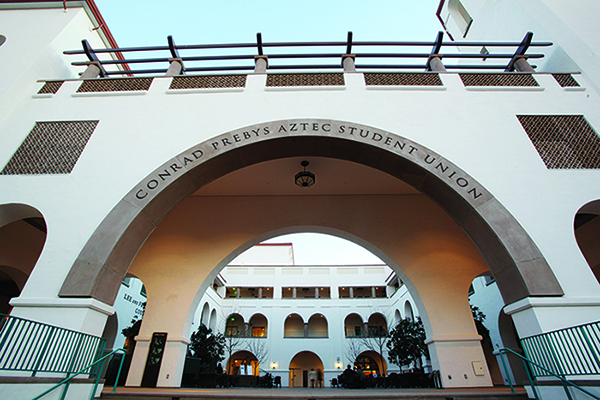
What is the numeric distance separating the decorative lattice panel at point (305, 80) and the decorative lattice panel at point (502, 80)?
2.46 meters

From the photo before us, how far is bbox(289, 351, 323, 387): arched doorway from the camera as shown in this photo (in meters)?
21.9

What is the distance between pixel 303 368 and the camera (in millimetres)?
22297

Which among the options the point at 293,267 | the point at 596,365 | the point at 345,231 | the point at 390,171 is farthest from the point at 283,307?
the point at 596,365

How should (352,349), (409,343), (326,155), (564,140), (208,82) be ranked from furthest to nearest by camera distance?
(352,349) → (409,343) → (208,82) → (326,155) → (564,140)

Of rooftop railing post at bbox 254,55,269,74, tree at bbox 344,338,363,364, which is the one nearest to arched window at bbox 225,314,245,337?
tree at bbox 344,338,363,364

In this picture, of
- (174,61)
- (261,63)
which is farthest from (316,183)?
(174,61)

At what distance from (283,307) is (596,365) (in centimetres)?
1936

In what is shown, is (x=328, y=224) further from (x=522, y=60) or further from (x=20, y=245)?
(x=20, y=245)

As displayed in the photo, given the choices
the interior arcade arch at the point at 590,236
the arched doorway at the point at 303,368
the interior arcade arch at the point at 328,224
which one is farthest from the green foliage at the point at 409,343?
the arched doorway at the point at 303,368

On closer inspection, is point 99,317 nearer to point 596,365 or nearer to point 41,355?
point 41,355

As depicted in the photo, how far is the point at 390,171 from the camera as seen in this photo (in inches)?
225

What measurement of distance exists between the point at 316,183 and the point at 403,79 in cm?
306

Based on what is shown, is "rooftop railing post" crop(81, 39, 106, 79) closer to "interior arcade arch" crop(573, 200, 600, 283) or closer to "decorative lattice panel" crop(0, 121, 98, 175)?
"decorative lattice panel" crop(0, 121, 98, 175)

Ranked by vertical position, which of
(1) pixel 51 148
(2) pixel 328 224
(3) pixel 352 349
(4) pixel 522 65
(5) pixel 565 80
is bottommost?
(3) pixel 352 349
